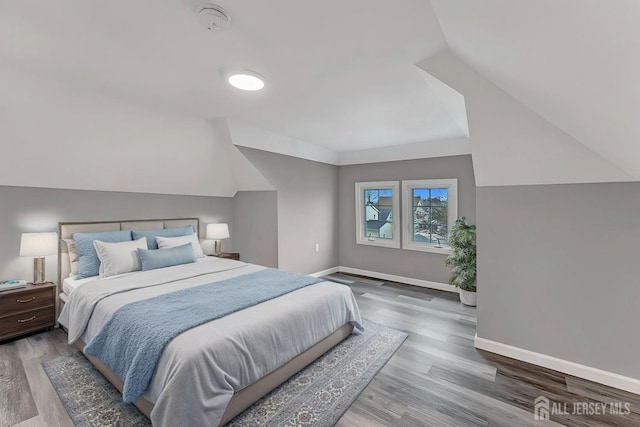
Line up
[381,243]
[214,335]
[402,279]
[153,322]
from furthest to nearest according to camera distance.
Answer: [381,243] → [402,279] → [153,322] → [214,335]

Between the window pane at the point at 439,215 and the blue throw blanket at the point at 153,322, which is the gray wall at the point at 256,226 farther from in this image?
the window pane at the point at 439,215

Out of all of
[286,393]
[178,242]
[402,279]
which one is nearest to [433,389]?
[286,393]

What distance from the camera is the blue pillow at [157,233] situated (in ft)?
12.0

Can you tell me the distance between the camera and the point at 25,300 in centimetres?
281

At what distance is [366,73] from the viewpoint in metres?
2.30

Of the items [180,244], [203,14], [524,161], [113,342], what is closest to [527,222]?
[524,161]

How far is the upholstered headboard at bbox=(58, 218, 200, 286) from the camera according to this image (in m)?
3.24

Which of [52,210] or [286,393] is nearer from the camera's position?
[286,393]

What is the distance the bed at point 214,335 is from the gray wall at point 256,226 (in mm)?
1205

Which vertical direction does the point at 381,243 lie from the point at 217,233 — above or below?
below

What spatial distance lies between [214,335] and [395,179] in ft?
13.3

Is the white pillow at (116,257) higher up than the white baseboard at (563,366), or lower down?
higher up

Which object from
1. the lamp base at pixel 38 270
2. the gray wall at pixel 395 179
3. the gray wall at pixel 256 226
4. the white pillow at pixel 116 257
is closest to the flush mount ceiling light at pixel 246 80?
the gray wall at pixel 256 226

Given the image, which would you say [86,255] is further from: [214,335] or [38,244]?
[214,335]
